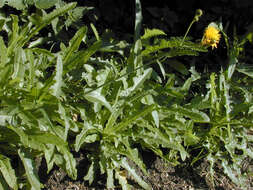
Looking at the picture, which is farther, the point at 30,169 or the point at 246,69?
the point at 246,69

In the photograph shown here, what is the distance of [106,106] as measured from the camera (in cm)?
212

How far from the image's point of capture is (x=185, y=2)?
9.32 feet

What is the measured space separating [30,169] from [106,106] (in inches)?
22.9

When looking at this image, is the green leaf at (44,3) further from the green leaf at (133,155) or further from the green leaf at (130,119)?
the green leaf at (133,155)

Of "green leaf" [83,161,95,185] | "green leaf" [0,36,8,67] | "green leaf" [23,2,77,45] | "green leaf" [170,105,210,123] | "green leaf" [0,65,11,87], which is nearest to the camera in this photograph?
"green leaf" [0,65,11,87]

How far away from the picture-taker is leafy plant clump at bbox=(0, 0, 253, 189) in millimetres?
2006

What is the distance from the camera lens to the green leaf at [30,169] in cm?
198

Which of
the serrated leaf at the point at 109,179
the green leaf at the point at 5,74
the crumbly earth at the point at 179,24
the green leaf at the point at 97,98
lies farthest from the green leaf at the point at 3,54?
the serrated leaf at the point at 109,179

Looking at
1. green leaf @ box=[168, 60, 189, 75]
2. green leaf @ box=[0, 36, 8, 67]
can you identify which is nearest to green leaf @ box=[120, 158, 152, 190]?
green leaf @ box=[168, 60, 189, 75]

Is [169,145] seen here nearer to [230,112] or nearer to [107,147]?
[107,147]

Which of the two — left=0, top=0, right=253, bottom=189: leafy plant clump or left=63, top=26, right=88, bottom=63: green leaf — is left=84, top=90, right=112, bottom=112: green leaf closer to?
left=0, top=0, right=253, bottom=189: leafy plant clump

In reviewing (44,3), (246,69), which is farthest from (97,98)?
(246,69)

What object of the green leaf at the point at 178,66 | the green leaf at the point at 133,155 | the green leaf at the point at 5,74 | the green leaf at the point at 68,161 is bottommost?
the green leaf at the point at 133,155

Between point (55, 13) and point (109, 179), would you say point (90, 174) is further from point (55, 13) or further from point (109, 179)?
point (55, 13)
